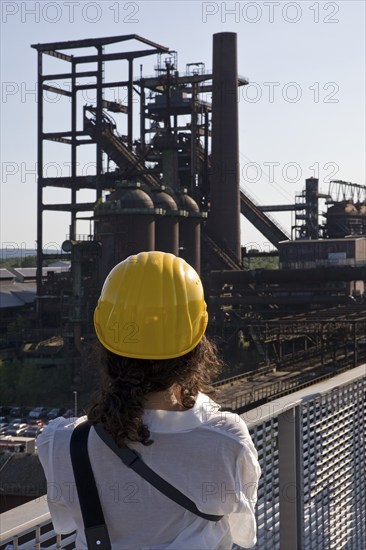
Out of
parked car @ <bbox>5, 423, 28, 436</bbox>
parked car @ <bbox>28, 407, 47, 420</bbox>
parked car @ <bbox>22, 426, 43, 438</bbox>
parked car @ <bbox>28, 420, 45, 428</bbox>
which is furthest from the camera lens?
parked car @ <bbox>28, 407, 47, 420</bbox>

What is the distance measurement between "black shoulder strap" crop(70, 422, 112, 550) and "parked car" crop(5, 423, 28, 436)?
20.6 metres

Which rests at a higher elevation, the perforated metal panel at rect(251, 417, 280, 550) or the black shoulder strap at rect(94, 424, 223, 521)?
the black shoulder strap at rect(94, 424, 223, 521)

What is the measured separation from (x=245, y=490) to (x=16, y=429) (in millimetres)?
21549

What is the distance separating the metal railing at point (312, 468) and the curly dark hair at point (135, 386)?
0.75 meters

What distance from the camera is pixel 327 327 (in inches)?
901

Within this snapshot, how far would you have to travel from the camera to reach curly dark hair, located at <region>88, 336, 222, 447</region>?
1.37 metres

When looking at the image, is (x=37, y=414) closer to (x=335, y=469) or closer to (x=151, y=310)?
(x=335, y=469)

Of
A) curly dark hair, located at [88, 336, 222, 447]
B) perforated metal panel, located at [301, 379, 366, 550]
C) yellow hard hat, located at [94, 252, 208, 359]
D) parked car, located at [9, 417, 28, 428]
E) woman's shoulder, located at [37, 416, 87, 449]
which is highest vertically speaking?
yellow hard hat, located at [94, 252, 208, 359]

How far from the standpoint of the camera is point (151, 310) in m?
1.46

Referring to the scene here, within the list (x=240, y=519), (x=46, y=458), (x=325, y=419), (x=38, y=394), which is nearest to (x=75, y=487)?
(x=46, y=458)

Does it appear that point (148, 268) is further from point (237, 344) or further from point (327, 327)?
point (237, 344)

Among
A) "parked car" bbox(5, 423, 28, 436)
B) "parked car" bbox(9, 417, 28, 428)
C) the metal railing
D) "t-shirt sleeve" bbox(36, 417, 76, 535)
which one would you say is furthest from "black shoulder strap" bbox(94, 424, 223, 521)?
"parked car" bbox(9, 417, 28, 428)

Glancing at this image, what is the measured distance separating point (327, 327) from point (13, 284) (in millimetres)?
15932

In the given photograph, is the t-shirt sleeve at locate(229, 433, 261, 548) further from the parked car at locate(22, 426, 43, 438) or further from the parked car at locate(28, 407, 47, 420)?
the parked car at locate(28, 407, 47, 420)
